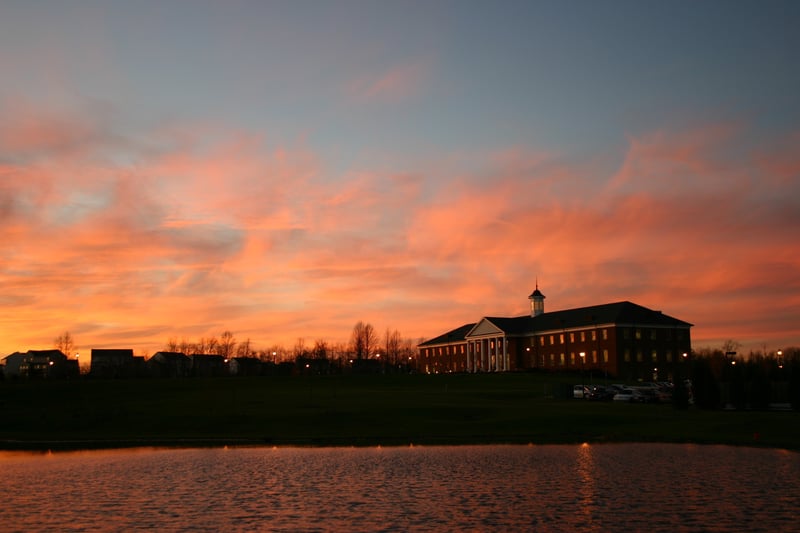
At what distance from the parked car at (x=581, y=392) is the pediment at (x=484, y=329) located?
3415 inches

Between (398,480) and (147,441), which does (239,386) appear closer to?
(147,441)

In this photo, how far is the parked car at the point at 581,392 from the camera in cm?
8381

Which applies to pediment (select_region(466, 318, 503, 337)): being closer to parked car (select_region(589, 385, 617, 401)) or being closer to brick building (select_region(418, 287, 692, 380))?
brick building (select_region(418, 287, 692, 380))

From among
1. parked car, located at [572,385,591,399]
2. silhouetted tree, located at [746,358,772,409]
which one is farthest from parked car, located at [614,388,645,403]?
silhouetted tree, located at [746,358,772,409]

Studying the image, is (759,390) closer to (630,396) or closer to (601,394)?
(630,396)

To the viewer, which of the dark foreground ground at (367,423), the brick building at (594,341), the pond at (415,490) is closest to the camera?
the pond at (415,490)

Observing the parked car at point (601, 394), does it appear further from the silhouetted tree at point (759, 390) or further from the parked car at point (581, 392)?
the silhouetted tree at point (759, 390)

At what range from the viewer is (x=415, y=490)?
94.2 feet

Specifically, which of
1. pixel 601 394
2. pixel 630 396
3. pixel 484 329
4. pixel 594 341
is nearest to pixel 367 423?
pixel 630 396

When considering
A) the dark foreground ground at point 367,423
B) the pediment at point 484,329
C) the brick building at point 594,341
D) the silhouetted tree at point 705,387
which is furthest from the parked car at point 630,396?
the pediment at point 484,329

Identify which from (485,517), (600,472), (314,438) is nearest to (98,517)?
(485,517)

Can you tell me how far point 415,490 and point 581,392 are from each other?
199 ft

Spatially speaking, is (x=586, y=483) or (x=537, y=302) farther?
(x=537, y=302)

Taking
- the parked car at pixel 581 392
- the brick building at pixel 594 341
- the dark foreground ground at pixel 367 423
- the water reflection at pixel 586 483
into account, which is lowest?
the water reflection at pixel 586 483
